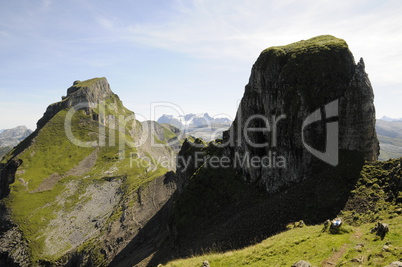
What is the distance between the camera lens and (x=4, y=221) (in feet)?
410

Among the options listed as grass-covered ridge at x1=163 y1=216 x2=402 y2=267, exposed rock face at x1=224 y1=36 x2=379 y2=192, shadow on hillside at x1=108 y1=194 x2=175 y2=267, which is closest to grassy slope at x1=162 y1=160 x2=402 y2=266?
grass-covered ridge at x1=163 y1=216 x2=402 y2=267

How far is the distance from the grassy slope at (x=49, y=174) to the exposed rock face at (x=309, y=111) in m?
87.1

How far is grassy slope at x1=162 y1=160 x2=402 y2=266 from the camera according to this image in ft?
75.6

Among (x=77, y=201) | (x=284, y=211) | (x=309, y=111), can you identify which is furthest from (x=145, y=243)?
(x=309, y=111)

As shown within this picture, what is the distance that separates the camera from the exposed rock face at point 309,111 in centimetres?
4712

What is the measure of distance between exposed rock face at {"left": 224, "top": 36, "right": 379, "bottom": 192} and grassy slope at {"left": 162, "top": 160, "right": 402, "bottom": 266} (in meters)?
6.75

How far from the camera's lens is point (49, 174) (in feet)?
525

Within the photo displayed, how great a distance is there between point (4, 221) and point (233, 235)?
13457 cm

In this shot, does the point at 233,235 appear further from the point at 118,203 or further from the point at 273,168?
the point at 118,203

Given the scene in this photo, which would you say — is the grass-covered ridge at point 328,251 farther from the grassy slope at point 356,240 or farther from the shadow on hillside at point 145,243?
the shadow on hillside at point 145,243

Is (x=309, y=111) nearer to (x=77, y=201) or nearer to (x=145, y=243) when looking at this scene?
(x=145, y=243)

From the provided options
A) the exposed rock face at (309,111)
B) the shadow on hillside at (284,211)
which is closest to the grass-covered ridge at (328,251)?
the shadow on hillside at (284,211)

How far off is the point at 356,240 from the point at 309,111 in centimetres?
3027

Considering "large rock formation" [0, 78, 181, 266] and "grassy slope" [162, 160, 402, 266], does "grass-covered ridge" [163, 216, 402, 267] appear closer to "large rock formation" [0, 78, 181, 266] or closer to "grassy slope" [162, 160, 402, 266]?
"grassy slope" [162, 160, 402, 266]
